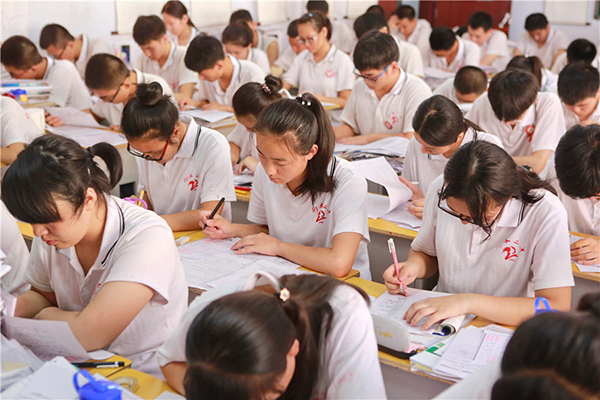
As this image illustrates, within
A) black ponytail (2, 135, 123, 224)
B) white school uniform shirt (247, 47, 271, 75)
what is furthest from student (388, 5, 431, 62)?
black ponytail (2, 135, 123, 224)

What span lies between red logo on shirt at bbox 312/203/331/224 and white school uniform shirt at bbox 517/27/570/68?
6021mm

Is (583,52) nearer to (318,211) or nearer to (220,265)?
(318,211)

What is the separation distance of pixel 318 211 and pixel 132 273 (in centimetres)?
87

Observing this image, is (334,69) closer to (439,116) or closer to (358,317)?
(439,116)

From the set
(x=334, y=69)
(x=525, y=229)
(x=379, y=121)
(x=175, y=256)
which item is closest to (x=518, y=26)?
(x=334, y=69)

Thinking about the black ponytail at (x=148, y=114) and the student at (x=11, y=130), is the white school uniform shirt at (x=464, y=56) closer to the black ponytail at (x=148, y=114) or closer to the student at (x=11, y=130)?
the student at (x=11, y=130)

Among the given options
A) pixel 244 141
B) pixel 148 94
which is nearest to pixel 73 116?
pixel 244 141

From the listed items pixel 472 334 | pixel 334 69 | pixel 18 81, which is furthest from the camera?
pixel 334 69

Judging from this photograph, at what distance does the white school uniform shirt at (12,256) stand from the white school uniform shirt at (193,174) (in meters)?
0.83

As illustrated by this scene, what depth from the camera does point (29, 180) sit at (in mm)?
1341

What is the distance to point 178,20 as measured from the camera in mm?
5812

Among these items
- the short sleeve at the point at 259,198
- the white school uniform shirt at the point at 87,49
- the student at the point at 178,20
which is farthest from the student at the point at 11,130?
the student at the point at 178,20

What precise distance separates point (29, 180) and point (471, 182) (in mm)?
1104

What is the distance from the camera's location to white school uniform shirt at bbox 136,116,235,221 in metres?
2.46
